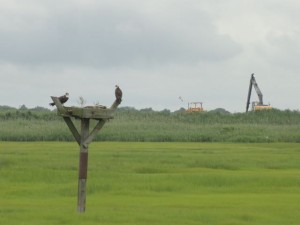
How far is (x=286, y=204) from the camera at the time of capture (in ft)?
71.3

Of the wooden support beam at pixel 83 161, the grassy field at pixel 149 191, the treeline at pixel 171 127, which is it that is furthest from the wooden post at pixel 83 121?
the treeline at pixel 171 127

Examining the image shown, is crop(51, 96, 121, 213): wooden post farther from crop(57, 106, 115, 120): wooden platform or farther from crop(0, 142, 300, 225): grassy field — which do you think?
crop(0, 142, 300, 225): grassy field

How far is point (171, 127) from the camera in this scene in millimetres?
73750

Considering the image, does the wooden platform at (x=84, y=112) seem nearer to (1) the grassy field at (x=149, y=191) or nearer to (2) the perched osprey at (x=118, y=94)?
(2) the perched osprey at (x=118, y=94)

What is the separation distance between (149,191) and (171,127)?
47589mm

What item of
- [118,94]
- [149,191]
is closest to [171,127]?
[149,191]

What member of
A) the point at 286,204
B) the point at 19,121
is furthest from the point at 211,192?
the point at 19,121

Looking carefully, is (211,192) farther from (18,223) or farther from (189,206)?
(18,223)

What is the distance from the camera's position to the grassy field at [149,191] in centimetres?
1886

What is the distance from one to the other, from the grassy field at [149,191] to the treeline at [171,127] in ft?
74.1

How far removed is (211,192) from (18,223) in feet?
32.9

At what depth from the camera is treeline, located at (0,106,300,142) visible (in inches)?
2623

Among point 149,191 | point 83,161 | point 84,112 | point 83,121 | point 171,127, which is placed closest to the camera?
point 84,112

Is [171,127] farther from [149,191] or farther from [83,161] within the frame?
[83,161]
